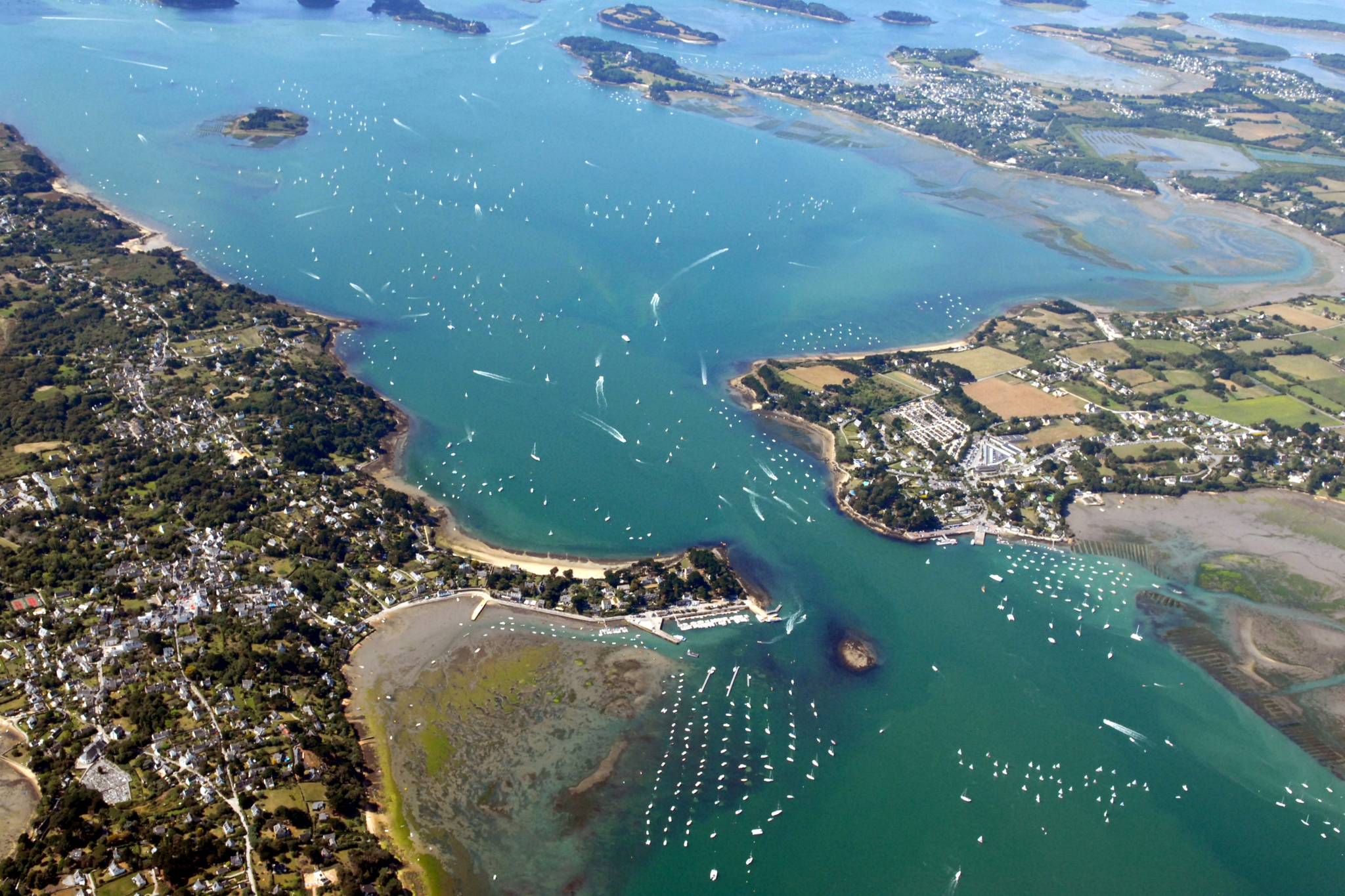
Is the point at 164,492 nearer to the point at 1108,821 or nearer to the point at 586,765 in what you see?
the point at 586,765

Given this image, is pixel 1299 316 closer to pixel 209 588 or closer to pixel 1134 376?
pixel 1134 376

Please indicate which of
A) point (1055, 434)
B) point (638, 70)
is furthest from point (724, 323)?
point (638, 70)

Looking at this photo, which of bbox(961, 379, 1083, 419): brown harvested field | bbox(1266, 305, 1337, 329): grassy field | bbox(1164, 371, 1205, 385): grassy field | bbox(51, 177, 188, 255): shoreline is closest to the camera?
bbox(961, 379, 1083, 419): brown harvested field

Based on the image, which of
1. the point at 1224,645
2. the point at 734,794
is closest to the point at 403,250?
the point at 734,794

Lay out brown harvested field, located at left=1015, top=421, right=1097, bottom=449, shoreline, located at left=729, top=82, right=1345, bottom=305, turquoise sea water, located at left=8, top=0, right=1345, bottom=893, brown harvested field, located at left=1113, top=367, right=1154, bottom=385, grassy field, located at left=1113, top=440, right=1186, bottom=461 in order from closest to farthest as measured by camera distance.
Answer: turquoise sea water, located at left=8, top=0, right=1345, bottom=893 < grassy field, located at left=1113, top=440, right=1186, bottom=461 < brown harvested field, located at left=1015, top=421, right=1097, bottom=449 < brown harvested field, located at left=1113, top=367, right=1154, bottom=385 < shoreline, located at left=729, top=82, right=1345, bottom=305

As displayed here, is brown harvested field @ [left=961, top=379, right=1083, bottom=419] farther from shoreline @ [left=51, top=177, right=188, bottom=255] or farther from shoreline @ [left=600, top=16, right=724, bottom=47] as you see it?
shoreline @ [left=600, top=16, right=724, bottom=47]

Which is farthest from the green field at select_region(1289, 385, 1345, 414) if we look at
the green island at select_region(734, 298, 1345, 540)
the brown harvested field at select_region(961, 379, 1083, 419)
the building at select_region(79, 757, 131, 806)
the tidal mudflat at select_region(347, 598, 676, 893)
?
the building at select_region(79, 757, 131, 806)
